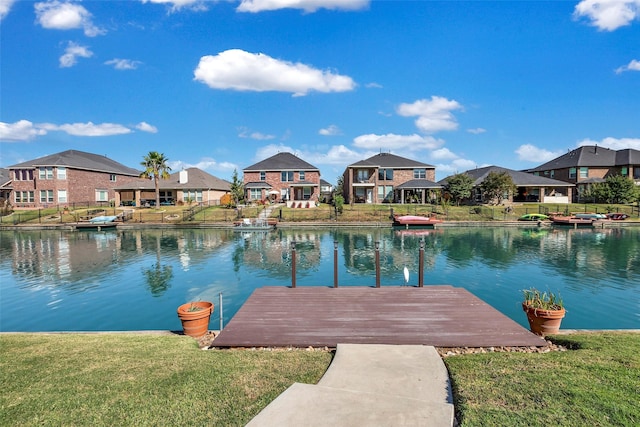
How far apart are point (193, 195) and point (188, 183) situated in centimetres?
247

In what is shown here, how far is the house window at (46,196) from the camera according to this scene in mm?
49000

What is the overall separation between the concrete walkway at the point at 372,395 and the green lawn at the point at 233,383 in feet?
0.86

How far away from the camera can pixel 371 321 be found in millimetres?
8109

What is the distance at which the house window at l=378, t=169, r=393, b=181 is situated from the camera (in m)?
52.6

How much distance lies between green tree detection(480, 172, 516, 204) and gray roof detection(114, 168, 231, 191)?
43.7 meters

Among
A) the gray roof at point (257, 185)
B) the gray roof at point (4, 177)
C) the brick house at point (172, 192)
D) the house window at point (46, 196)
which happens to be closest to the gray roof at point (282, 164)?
the gray roof at point (257, 185)

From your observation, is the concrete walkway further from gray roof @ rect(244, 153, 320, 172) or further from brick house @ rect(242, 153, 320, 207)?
gray roof @ rect(244, 153, 320, 172)

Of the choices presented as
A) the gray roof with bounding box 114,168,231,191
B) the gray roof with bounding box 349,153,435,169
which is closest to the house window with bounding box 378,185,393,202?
the gray roof with bounding box 349,153,435,169

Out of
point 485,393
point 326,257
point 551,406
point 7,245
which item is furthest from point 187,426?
point 7,245

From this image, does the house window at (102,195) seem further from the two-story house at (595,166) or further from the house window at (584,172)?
the house window at (584,172)

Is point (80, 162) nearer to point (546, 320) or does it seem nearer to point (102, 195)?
point (102, 195)

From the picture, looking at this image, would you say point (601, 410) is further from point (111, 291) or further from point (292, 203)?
point (292, 203)

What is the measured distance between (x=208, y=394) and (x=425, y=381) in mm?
3331

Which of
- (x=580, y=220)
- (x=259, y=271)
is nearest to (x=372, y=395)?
(x=259, y=271)
